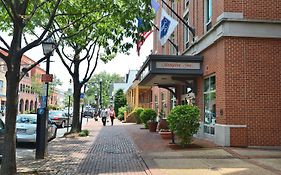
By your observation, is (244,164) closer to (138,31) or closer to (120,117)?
(138,31)

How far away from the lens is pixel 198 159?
37.8 ft

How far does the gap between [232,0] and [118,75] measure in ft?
356

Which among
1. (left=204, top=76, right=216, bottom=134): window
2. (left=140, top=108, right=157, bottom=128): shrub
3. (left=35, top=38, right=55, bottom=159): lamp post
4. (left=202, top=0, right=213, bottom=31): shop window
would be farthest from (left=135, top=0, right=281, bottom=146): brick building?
(left=140, top=108, right=157, bottom=128): shrub

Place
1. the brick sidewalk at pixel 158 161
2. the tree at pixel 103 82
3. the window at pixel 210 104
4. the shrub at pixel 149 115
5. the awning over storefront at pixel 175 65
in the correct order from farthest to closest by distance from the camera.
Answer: the tree at pixel 103 82, the shrub at pixel 149 115, the awning over storefront at pixel 175 65, the window at pixel 210 104, the brick sidewalk at pixel 158 161

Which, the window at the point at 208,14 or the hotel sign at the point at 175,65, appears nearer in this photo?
the hotel sign at the point at 175,65

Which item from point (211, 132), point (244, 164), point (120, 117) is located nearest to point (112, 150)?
point (211, 132)

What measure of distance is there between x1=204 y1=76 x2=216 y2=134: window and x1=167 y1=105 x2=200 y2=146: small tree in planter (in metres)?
2.30

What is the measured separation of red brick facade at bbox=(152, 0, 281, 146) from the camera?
559 inches

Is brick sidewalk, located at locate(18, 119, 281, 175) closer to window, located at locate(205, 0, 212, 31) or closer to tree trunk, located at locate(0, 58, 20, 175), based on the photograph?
tree trunk, located at locate(0, 58, 20, 175)

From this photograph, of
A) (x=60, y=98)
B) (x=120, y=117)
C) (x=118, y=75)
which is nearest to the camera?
(x=120, y=117)

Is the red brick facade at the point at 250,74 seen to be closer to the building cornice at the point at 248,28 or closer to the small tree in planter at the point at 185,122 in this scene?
the building cornice at the point at 248,28

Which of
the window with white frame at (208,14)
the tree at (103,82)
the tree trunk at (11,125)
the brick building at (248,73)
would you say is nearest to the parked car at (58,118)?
the window with white frame at (208,14)

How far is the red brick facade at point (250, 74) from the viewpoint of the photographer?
14203 millimetres

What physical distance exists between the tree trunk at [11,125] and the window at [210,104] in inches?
370
